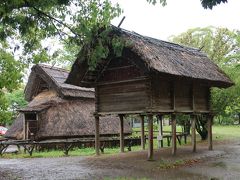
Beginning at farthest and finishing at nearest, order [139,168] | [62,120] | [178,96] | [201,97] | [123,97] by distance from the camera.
→ 1. [62,120]
2. [201,97]
3. [178,96]
4. [123,97]
5. [139,168]

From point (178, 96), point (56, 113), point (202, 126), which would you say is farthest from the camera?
point (202, 126)

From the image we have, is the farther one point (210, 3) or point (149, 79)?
point (149, 79)

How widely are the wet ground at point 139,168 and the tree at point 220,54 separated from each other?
727 centimetres

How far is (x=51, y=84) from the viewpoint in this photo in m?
32.7

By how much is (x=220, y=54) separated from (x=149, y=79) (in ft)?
75.4

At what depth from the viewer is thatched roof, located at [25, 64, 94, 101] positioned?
31981 millimetres

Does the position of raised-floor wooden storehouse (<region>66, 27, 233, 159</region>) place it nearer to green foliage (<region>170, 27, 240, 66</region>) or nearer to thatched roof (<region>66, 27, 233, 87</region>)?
thatched roof (<region>66, 27, 233, 87</region>)

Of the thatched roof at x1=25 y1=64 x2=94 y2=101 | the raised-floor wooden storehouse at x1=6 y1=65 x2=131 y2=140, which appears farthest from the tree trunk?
the thatched roof at x1=25 y1=64 x2=94 y2=101

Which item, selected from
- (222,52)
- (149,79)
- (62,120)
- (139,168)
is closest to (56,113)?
(62,120)

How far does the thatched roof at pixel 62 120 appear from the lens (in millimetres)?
29641

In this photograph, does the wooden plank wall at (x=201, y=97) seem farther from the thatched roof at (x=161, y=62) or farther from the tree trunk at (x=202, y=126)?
the tree trunk at (x=202, y=126)

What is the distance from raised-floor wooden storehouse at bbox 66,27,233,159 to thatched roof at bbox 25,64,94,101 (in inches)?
451

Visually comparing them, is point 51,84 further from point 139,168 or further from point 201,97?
point 139,168

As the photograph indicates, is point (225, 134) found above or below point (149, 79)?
below
